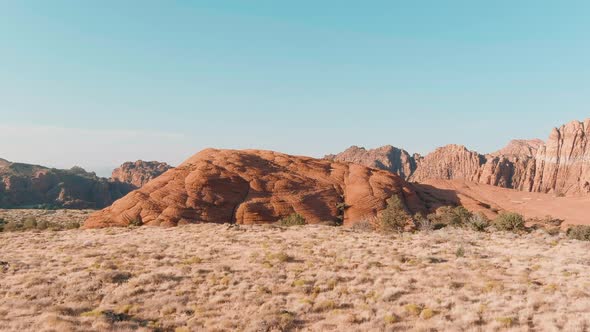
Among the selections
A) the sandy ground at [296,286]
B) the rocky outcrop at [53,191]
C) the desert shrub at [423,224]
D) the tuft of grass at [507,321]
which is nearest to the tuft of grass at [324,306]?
the sandy ground at [296,286]

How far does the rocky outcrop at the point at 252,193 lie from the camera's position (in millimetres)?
49781

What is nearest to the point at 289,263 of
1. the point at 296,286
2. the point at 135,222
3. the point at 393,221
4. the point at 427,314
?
the point at 296,286

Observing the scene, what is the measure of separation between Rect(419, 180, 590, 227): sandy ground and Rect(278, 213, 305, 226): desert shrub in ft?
105

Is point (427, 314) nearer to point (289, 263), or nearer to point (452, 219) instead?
point (289, 263)

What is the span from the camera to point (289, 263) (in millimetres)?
24250

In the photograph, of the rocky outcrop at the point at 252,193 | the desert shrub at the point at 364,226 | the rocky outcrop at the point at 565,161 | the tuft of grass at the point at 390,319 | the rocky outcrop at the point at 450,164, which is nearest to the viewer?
the tuft of grass at the point at 390,319

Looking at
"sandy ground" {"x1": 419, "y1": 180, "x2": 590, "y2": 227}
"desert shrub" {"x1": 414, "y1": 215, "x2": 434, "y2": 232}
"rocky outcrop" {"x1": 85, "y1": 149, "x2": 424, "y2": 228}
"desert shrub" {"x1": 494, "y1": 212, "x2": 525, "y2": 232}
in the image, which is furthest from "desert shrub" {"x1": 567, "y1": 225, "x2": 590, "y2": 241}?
"rocky outcrop" {"x1": 85, "y1": 149, "x2": 424, "y2": 228}

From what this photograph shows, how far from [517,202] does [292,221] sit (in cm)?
4762

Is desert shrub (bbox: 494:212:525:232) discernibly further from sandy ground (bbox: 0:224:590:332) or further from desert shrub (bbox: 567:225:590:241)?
sandy ground (bbox: 0:224:590:332)

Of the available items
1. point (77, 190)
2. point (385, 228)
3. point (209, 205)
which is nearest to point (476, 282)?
point (385, 228)

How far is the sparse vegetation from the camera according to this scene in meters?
47.9

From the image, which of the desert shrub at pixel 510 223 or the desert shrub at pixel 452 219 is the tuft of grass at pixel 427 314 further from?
the desert shrub at pixel 452 219

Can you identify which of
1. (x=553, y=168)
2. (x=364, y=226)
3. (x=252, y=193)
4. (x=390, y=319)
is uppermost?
(x=553, y=168)

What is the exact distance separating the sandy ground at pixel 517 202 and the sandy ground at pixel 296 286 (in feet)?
96.3
